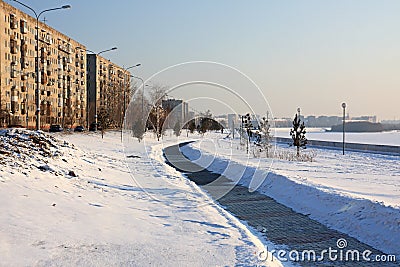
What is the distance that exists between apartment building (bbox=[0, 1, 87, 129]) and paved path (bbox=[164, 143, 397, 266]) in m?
35.1

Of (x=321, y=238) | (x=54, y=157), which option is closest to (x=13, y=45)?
(x=54, y=157)

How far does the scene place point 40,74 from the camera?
50875mm

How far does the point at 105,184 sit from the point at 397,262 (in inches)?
347

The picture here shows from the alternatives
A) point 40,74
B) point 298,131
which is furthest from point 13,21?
point 298,131

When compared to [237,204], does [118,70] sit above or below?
above

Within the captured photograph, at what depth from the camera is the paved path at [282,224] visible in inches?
344

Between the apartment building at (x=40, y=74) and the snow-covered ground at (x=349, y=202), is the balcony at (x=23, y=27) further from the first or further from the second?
the snow-covered ground at (x=349, y=202)

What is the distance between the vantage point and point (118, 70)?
98.9 metres

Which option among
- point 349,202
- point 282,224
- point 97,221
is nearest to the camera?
point 97,221

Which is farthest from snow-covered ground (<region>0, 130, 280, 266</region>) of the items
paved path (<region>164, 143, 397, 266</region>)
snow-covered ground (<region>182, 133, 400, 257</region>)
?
snow-covered ground (<region>182, 133, 400, 257</region>)

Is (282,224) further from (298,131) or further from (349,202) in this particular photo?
(298,131)

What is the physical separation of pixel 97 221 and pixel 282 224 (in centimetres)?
454

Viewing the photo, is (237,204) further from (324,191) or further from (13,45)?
(13,45)

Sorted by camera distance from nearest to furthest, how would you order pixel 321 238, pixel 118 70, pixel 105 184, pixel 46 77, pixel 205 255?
pixel 205 255
pixel 321 238
pixel 105 184
pixel 46 77
pixel 118 70
